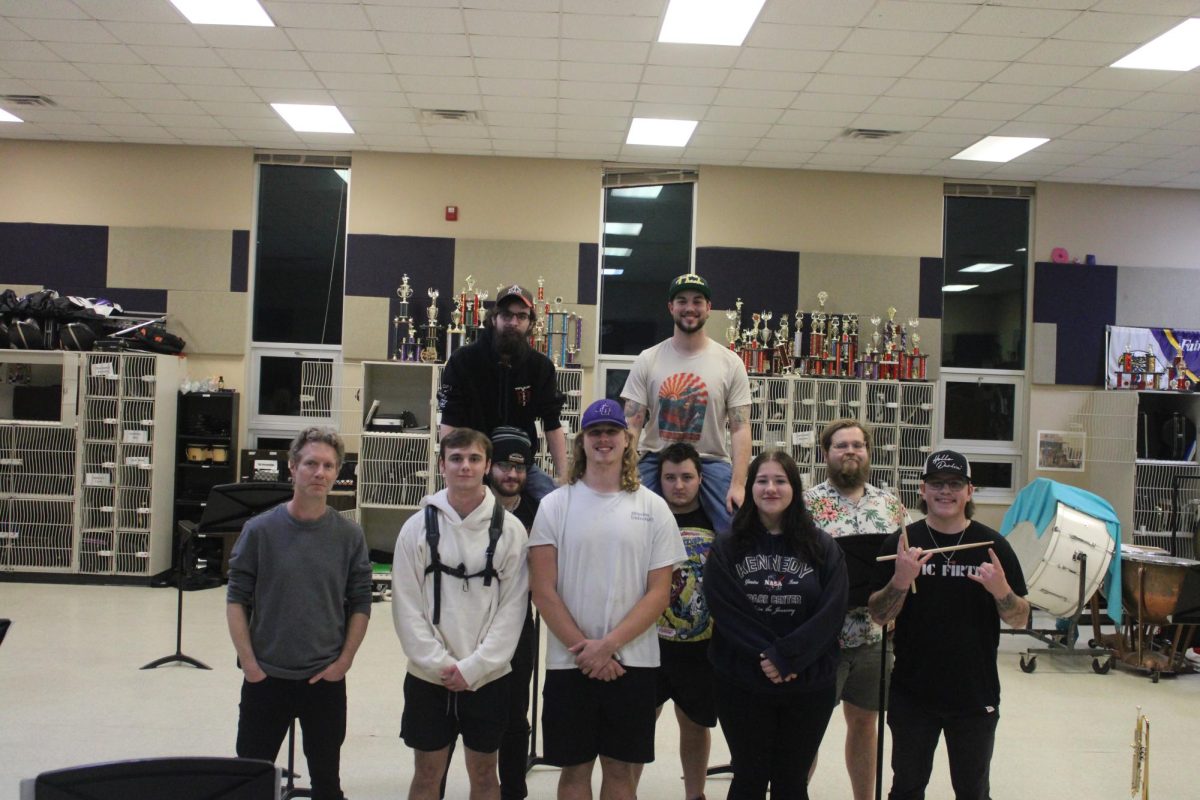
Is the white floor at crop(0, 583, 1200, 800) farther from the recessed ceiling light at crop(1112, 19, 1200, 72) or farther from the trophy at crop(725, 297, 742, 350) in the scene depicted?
the recessed ceiling light at crop(1112, 19, 1200, 72)

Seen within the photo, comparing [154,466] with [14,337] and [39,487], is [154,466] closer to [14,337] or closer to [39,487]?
[39,487]

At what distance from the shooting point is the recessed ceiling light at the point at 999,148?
7.72m

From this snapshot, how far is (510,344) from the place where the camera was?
3.81m

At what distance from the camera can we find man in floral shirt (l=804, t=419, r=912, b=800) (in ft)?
11.0

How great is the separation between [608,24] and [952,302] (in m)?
5.14

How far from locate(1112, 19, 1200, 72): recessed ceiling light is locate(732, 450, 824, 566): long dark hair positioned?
178 inches

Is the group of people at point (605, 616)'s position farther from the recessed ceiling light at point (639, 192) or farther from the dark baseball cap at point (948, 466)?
the recessed ceiling light at point (639, 192)

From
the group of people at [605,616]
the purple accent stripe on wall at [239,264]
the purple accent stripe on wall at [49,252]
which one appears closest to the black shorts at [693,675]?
the group of people at [605,616]

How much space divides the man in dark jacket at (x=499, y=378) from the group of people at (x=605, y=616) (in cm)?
69

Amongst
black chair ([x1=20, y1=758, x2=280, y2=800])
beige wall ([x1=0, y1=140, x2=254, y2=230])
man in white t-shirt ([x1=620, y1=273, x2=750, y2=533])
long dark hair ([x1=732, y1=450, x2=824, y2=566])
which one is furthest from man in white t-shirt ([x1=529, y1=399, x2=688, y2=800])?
beige wall ([x1=0, y1=140, x2=254, y2=230])

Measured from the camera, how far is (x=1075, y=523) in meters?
6.08

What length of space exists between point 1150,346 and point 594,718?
27.1ft

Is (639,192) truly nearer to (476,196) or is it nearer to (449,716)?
(476,196)

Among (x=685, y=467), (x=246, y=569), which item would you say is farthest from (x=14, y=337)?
(x=685, y=467)
